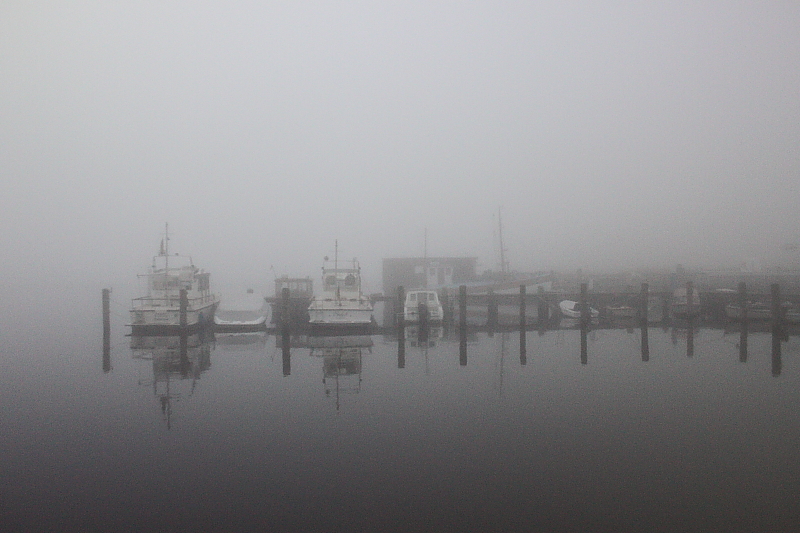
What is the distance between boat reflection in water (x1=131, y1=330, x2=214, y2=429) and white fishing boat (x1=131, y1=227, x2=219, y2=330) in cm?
65

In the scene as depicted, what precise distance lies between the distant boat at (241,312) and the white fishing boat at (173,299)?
798 mm

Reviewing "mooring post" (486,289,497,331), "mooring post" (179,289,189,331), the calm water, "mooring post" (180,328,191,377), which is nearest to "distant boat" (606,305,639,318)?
"mooring post" (486,289,497,331)

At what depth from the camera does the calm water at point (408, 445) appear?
6703 mm

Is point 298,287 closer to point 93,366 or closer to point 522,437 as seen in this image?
point 93,366

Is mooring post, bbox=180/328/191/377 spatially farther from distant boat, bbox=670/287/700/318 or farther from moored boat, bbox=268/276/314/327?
distant boat, bbox=670/287/700/318

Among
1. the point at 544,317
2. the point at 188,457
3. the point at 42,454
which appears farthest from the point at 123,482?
the point at 544,317

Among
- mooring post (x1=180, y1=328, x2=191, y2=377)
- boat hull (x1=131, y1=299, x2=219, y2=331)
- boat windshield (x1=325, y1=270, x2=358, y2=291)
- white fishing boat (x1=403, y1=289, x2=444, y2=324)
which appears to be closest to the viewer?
mooring post (x1=180, y1=328, x2=191, y2=377)

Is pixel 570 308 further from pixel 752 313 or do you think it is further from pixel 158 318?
pixel 158 318

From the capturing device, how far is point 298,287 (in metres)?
31.9

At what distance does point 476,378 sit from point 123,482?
366 inches

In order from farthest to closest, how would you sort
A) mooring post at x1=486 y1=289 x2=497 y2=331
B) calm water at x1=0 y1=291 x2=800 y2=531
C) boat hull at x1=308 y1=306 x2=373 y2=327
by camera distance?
1. mooring post at x1=486 y1=289 x2=497 y2=331
2. boat hull at x1=308 y1=306 x2=373 y2=327
3. calm water at x1=0 y1=291 x2=800 y2=531

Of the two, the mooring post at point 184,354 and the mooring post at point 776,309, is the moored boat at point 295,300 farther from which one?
the mooring post at point 776,309

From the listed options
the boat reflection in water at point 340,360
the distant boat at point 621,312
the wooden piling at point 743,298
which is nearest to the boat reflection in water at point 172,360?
the boat reflection in water at point 340,360

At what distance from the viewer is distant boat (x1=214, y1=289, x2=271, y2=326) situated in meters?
25.9
